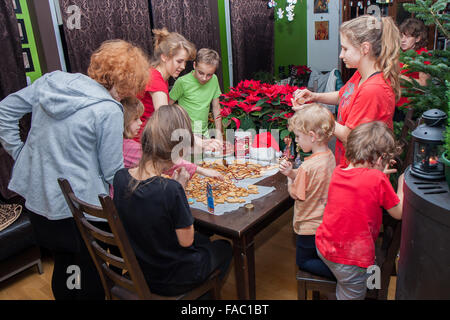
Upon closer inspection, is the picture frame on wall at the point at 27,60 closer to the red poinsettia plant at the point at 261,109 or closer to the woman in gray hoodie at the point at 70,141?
the woman in gray hoodie at the point at 70,141

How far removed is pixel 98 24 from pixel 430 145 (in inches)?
128

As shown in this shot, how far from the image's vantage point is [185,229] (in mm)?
1396

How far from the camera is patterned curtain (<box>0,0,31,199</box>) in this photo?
2.75 metres

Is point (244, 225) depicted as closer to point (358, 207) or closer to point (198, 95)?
point (358, 207)

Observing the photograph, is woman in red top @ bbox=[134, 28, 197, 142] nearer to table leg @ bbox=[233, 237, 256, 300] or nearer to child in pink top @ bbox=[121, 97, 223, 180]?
child in pink top @ bbox=[121, 97, 223, 180]

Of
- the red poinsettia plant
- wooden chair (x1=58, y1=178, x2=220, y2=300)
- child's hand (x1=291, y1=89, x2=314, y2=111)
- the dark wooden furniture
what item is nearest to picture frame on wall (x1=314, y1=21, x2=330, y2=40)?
the red poinsettia plant

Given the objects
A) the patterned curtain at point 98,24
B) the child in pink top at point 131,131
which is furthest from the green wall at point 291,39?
the child in pink top at point 131,131

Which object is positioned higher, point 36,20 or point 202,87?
point 36,20

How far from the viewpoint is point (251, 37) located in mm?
5875

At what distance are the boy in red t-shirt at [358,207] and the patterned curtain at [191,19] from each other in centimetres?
345

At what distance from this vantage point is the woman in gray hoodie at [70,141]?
1497mm
